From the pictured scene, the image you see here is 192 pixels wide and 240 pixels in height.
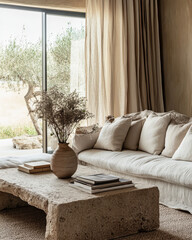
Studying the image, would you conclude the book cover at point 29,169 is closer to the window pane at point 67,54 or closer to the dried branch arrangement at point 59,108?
the dried branch arrangement at point 59,108

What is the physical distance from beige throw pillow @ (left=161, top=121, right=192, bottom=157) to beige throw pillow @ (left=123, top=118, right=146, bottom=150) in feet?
1.64

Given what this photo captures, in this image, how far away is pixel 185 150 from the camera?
377 centimetres

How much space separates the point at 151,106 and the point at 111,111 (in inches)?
27.9

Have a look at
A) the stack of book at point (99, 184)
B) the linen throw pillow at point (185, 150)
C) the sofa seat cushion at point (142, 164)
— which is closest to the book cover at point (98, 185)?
the stack of book at point (99, 184)

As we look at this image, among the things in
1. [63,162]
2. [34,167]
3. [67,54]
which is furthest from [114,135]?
[67,54]

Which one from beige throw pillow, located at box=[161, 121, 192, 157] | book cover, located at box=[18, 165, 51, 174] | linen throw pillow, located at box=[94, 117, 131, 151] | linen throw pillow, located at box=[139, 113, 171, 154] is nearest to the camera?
book cover, located at box=[18, 165, 51, 174]

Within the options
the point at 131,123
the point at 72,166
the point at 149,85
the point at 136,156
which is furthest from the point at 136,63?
the point at 72,166

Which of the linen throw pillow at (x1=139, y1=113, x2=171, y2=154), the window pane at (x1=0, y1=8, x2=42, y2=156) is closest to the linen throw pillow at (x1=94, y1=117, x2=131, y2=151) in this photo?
the linen throw pillow at (x1=139, y1=113, x2=171, y2=154)

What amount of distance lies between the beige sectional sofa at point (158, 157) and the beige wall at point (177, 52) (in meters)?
1.04

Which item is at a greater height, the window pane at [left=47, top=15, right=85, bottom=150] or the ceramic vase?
the window pane at [left=47, top=15, right=85, bottom=150]

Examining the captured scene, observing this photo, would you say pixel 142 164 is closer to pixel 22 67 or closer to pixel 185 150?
pixel 185 150

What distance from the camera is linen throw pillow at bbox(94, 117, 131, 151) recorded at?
182 inches

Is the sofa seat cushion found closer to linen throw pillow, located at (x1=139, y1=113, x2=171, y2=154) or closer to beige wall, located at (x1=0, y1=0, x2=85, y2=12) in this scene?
linen throw pillow, located at (x1=139, y1=113, x2=171, y2=154)

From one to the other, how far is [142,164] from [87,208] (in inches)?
56.5
